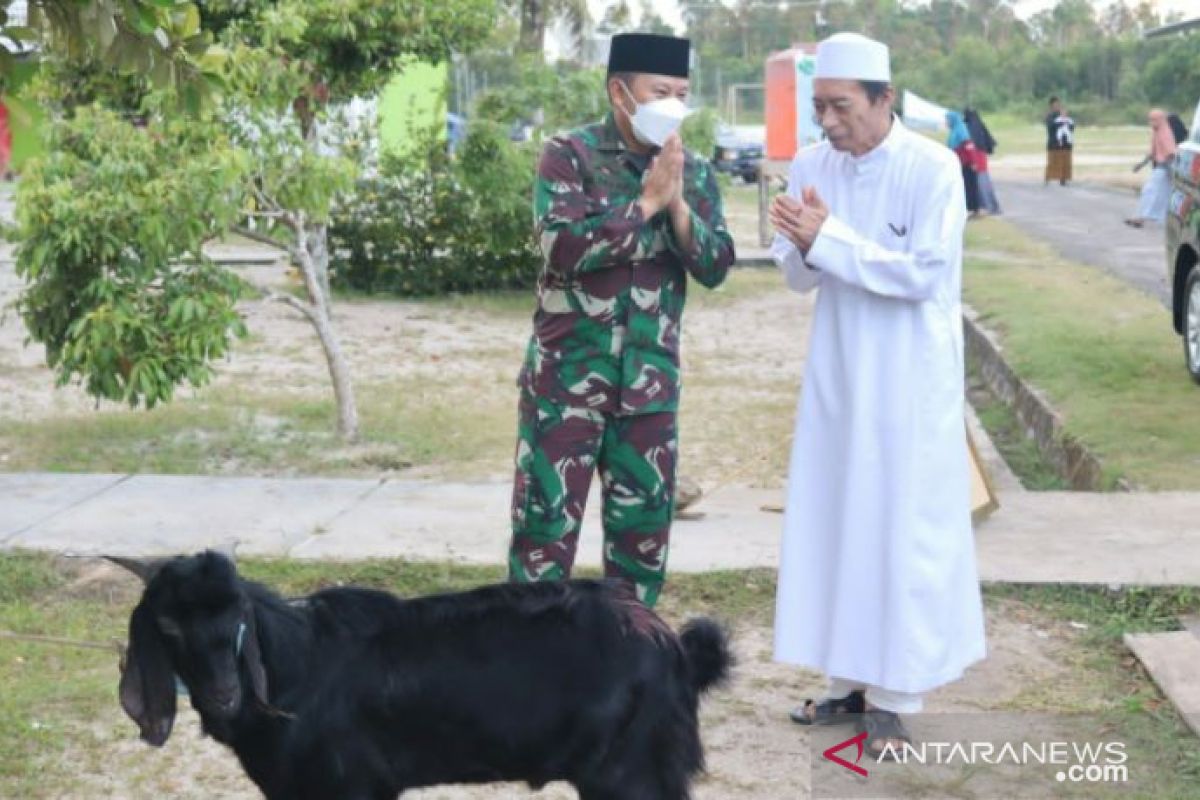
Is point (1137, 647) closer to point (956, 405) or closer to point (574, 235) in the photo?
point (956, 405)

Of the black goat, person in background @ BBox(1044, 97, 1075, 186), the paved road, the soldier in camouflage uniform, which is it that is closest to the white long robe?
the soldier in camouflage uniform

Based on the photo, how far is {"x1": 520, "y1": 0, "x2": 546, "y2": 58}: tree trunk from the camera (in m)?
34.6

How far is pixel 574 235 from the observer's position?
4723 mm

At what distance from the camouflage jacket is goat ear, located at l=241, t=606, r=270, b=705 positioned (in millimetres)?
1524

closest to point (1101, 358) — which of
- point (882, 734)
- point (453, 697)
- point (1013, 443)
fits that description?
point (1013, 443)

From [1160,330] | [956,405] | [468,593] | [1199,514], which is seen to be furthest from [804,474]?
[1160,330]

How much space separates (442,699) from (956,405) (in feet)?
5.99

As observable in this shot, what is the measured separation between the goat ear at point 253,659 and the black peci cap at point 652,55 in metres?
1.94

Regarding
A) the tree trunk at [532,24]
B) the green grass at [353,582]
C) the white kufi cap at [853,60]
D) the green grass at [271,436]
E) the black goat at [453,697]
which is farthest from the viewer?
the tree trunk at [532,24]

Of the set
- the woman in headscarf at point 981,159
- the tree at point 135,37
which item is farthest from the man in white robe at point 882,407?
the woman in headscarf at point 981,159

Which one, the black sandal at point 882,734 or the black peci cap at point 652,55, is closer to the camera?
the black peci cap at point 652,55

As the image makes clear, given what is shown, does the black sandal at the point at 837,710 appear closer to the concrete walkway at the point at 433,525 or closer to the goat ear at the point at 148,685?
the concrete walkway at the point at 433,525

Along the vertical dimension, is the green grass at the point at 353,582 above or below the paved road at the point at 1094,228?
above

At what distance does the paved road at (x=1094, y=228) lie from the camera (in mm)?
18703
